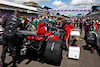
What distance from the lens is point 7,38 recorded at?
3.13 m

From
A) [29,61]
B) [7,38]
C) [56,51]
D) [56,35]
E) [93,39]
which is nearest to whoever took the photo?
[7,38]

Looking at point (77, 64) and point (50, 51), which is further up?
point (50, 51)

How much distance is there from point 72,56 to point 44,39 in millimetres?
1620

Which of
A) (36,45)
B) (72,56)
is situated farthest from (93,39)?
(36,45)

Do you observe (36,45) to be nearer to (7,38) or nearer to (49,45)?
(49,45)

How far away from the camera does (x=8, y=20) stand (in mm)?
3146

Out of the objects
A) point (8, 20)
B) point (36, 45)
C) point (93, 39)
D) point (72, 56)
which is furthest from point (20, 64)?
point (93, 39)

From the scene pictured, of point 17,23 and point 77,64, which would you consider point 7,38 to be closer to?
point 17,23

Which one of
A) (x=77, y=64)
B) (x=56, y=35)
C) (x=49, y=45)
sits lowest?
(x=77, y=64)

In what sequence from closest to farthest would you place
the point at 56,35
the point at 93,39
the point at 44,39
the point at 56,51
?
the point at 56,51 → the point at 44,39 → the point at 56,35 → the point at 93,39

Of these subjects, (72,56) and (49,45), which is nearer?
(49,45)

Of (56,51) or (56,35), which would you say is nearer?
(56,51)

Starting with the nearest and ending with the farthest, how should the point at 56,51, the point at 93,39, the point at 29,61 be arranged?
the point at 56,51 < the point at 29,61 < the point at 93,39

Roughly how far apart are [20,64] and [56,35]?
2.07 meters
